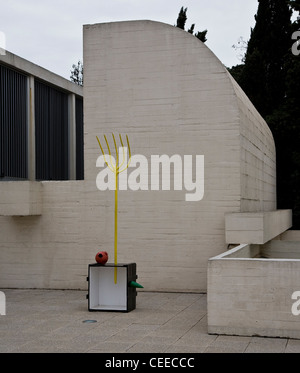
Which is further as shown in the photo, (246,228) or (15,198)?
(15,198)

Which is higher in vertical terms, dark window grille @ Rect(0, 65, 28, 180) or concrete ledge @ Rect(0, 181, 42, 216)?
dark window grille @ Rect(0, 65, 28, 180)

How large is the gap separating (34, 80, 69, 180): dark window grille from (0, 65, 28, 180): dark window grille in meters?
0.78

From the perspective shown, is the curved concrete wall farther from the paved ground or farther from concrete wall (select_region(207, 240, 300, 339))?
concrete wall (select_region(207, 240, 300, 339))

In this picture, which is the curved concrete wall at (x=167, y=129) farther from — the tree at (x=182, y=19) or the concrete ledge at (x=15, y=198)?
the tree at (x=182, y=19)

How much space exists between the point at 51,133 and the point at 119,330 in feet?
37.8

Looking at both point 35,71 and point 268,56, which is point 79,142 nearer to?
point 35,71

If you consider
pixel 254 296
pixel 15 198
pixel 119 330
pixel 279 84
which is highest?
pixel 279 84

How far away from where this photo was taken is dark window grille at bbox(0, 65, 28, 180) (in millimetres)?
17594

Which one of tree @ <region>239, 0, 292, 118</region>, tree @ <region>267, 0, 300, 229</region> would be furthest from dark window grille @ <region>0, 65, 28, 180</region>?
tree @ <region>239, 0, 292, 118</region>

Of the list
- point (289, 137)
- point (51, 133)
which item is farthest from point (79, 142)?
point (289, 137)

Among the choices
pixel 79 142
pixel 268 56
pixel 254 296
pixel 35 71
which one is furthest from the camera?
pixel 268 56

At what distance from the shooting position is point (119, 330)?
395 inches

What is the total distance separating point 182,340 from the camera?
9.30 m
